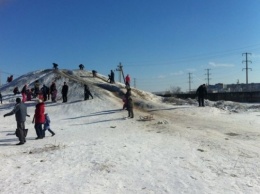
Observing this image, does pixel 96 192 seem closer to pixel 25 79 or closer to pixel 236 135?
pixel 236 135

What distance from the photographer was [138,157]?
11195 millimetres

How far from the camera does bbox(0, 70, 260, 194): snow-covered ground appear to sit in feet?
28.2

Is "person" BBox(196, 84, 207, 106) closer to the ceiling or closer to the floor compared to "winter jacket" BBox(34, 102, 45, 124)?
closer to the ceiling

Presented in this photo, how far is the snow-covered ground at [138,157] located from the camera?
28.2 feet

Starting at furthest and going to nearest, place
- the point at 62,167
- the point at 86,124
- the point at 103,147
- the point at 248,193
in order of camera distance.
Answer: the point at 86,124, the point at 103,147, the point at 62,167, the point at 248,193

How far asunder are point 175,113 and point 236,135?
822cm

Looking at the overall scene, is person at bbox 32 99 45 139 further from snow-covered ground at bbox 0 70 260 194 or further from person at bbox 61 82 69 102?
person at bbox 61 82 69 102

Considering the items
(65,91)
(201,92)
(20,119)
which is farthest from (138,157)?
(65,91)

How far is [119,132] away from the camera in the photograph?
16.5m

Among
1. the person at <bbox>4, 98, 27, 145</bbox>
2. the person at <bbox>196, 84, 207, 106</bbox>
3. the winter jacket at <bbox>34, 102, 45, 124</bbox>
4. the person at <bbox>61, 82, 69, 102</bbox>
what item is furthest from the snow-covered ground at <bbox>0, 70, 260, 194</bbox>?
the person at <bbox>61, 82, 69, 102</bbox>

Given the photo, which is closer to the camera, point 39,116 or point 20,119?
point 20,119

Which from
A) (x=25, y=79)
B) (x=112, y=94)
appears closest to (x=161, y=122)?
(x=112, y=94)

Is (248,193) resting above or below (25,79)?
below

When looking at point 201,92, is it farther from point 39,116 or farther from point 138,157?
point 138,157
